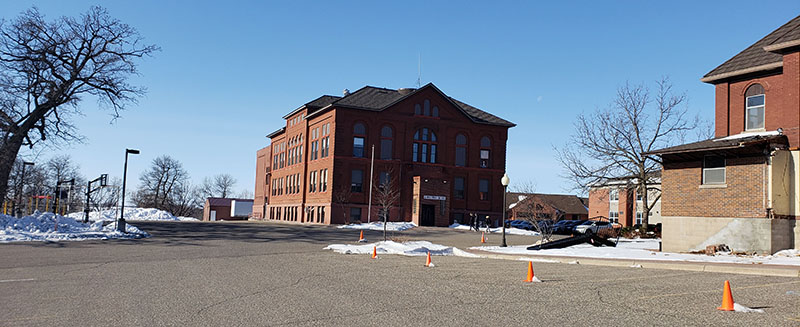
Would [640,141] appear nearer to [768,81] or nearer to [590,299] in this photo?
[768,81]

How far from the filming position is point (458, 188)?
6469 cm

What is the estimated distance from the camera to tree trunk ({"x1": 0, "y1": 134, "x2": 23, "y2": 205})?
3697 centimetres

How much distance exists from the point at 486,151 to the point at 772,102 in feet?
142

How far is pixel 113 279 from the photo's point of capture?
1383 cm

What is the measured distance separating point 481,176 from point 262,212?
36.7 metres

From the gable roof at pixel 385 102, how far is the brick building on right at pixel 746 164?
38872mm

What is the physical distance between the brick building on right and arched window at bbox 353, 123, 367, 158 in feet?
127

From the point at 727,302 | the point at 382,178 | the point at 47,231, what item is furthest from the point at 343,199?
the point at 727,302

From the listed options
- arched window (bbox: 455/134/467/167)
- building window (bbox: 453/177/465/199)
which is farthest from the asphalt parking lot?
arched window (bbox: 455/134/467/167)

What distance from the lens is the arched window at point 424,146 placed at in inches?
2507

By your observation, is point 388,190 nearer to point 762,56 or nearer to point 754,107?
point 754,107

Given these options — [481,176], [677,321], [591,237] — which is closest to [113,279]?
[677,321]

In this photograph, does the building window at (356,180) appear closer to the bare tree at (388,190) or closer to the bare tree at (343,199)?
the bare tree at (343,199)

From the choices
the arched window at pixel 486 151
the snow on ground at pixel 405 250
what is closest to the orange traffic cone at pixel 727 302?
the snow on ground at pixel 405 250
